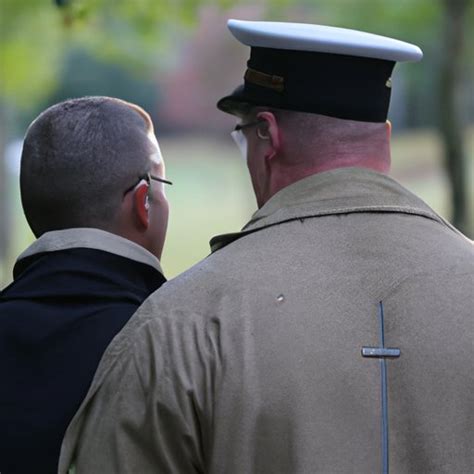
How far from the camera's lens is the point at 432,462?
231 cm

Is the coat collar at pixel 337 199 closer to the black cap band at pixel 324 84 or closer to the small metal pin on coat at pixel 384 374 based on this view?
the black cap band at pixel 324 84

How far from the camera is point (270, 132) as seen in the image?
105 inches

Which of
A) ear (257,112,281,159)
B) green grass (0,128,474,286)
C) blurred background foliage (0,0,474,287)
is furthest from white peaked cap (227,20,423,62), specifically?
green grass (0,128,474,286)

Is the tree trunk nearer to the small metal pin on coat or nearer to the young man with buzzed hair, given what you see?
the young man with buzzed hair

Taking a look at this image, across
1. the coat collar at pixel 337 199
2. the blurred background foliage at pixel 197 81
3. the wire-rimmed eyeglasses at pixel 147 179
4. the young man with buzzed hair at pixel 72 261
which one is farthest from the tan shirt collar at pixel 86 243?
the blurred background foliage at pixel 197 81

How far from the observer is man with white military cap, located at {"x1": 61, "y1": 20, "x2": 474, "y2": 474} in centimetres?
231

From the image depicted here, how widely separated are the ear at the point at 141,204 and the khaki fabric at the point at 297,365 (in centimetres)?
56

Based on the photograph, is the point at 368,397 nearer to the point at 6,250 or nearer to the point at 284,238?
the point at 284,238

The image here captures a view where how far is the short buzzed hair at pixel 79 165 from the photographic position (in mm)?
2947

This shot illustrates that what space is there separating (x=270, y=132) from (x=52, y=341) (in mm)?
722

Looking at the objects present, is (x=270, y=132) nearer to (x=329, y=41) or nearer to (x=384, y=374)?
(x=329, y=41)

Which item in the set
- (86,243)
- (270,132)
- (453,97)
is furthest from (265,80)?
(453,97)

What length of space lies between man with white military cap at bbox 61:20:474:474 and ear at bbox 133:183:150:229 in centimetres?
49

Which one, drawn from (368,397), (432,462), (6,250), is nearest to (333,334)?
(368,397)
